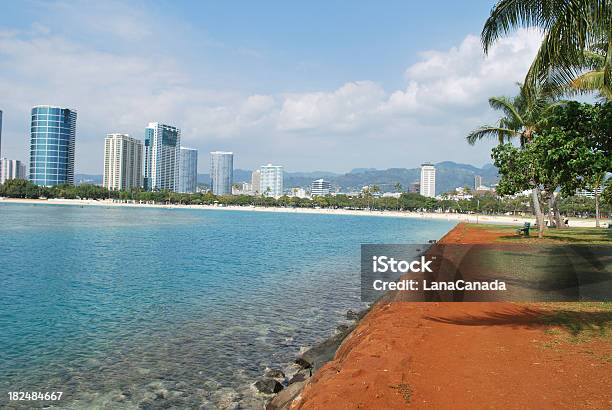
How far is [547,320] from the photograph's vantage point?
9.30 metres

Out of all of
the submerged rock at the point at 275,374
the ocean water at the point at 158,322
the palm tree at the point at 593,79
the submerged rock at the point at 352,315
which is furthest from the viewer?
the submerged rock at the point at 352,315

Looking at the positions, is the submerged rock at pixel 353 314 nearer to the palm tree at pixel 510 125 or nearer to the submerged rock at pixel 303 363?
the submerged rock at pixel 303 363

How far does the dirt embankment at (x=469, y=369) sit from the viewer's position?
5664mm

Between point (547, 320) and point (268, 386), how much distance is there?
6.04m

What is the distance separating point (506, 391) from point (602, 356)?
2.24m

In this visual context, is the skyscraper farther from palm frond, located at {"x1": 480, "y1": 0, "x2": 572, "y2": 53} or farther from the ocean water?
palm frond, located at {"x1": 480, "y1": 0, "x2": 572, "y2": 53}

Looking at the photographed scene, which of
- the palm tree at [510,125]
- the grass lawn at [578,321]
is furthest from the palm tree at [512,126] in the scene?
the grass lawn at [578,321]

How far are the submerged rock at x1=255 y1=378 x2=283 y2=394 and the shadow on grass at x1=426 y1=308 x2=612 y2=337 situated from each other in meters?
3.70

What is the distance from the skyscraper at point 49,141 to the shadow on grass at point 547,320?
214960 millimetres

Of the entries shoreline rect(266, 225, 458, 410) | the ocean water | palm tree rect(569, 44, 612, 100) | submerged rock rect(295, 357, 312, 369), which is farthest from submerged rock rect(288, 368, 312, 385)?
palm tree rect(569, 44, 612, 100)

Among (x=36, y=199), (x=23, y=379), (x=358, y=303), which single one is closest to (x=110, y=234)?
(x=358, y=303)

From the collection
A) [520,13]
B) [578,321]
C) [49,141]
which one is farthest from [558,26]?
[49,141]

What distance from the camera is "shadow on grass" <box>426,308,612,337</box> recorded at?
8.49 meters

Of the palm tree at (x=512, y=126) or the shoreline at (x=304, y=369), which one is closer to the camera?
the shoreline at (x=304, y=369)
